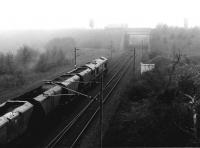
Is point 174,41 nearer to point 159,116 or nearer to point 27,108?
point 159,116

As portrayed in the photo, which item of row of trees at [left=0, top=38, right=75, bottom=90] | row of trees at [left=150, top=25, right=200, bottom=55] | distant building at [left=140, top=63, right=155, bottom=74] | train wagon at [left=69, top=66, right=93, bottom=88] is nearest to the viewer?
train wagon at [left=69, top=66, right=93, bottom=88]

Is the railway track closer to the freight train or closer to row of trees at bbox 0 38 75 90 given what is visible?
the freight train

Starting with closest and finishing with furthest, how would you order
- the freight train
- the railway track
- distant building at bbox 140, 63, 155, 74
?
the freight train < the railway track < distant building at bbox 140, 63, 155, 74

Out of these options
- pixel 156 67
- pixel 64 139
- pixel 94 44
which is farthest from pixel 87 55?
pixel 64 139

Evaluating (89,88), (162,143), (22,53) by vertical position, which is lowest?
(162,143)

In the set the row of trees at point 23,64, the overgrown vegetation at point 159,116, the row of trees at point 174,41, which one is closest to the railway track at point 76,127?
the overgrown vegetation at point 159,116

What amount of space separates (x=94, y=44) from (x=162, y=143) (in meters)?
72.2

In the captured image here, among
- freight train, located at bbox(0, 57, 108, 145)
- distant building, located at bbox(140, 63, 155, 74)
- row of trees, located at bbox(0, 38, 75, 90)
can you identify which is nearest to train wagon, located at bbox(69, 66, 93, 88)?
freight train, located at bbox(0, 57, 108, 145)

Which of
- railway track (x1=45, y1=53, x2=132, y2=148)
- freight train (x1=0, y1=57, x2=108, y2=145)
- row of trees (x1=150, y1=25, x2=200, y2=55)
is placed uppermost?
row of trees (x1=150, y1=25, x2=200, y2=55)

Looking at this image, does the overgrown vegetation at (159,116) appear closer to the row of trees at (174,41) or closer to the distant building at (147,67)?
the distant building at (147,67)

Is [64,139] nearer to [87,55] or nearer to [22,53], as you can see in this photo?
[22,53]

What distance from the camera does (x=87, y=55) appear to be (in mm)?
A: 74875

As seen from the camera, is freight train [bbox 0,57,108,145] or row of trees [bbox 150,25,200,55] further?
row of trees [bbox 150,25,200,55]

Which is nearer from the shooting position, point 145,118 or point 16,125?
point 16,125
